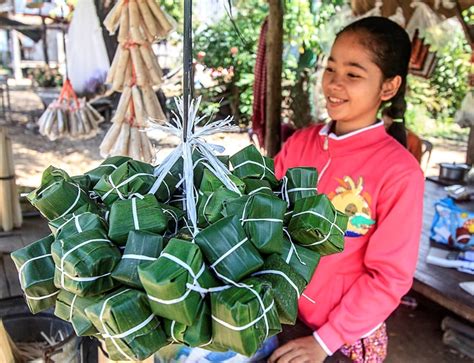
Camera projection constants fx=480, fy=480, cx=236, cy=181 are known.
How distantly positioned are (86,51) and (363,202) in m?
1.83

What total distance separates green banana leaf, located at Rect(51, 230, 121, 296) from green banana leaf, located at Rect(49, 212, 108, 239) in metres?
0.02

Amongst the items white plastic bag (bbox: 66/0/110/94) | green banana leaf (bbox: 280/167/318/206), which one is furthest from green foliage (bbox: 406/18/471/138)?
green banana leaf (bbox: 280/167/318/206)

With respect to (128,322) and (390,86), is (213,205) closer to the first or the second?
(128,322)

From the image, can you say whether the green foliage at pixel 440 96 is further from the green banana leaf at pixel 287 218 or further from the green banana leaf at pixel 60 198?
the green banana leaf at pixel 60 198

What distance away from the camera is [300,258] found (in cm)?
81

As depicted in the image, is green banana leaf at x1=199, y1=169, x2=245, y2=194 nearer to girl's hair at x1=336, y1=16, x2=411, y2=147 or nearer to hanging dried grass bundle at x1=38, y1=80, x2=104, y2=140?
girl's hair at x1=336, y1=16, x2=411, y2=147

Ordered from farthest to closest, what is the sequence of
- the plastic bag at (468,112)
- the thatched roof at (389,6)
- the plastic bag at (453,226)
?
the plastic bag at (468,112)
the thatched roof at (389,6)
the plastic bag at (453,226)

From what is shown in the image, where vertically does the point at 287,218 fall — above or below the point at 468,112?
above

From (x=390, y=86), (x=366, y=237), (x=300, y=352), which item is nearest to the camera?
(x=300, y=352)

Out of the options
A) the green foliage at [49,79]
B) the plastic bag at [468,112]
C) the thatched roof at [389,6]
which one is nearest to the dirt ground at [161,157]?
the green foliage at [49,79]

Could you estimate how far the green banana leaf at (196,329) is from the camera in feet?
2.20

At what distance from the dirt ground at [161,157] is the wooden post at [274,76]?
44cm

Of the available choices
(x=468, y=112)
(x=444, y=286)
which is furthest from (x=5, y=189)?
(x=468, y=112)

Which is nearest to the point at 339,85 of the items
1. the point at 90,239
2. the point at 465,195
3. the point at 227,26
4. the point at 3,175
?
the point at 90,239
